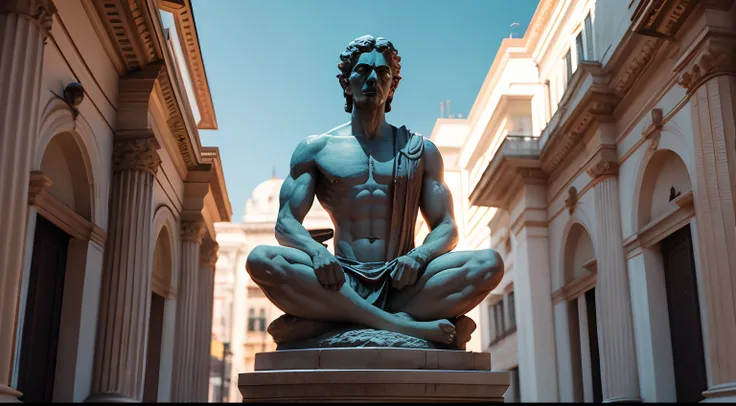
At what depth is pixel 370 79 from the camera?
6191 mm

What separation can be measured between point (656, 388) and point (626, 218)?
336cm

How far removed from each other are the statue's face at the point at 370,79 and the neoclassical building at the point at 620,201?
22.6 feet

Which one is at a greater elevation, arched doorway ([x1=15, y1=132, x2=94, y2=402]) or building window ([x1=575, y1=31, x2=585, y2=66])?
building window ([x1=575, y1=31, x2=585, y2=66])

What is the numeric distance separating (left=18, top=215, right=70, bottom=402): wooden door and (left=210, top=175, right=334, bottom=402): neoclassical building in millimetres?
36209

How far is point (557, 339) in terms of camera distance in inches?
815

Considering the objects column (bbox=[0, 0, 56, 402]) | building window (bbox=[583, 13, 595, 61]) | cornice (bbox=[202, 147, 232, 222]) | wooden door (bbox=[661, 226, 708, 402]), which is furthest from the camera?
cornice (bbox=[202, 147, 232, 222])

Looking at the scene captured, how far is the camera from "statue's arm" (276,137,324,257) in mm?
5758

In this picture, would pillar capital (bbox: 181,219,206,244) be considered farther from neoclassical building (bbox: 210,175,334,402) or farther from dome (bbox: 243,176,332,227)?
dome (bbox: 243,176,332,227)

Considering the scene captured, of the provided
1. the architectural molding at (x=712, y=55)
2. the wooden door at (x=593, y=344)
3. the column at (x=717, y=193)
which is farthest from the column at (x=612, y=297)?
the architectural molding at (x=712, y=55)

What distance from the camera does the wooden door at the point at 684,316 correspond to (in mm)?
13594

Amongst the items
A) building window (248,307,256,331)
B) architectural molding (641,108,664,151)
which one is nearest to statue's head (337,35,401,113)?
architectural molding (641,108,664,151)

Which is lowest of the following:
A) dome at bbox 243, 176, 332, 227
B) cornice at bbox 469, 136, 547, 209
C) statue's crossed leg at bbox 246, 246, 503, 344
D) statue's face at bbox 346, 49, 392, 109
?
statue's crossed leg at bbox 246, 246, 503, 344

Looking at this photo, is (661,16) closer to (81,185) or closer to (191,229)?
(81,185)

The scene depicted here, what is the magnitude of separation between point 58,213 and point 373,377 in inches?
328
